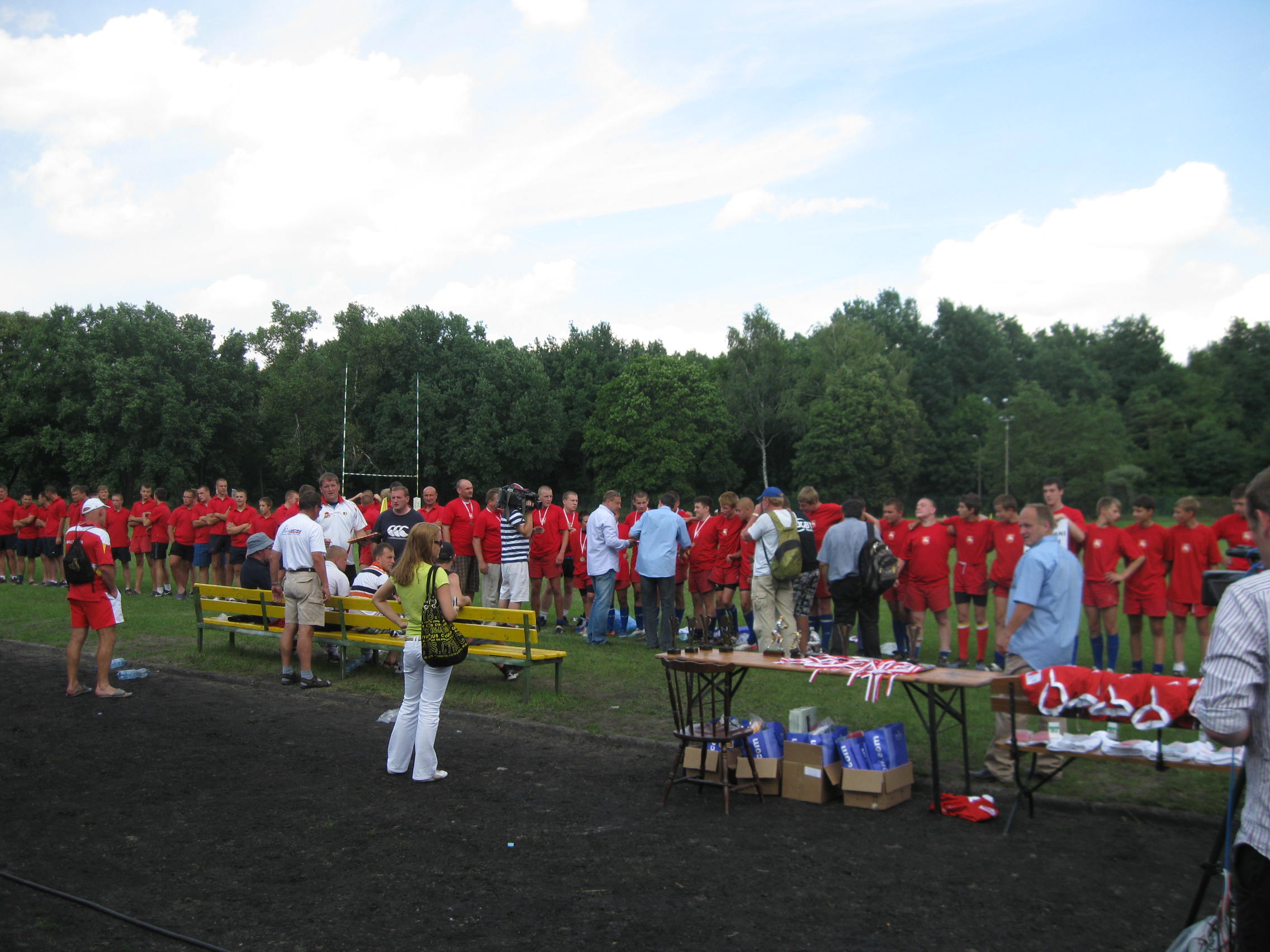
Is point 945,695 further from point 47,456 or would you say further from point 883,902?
point 47,456

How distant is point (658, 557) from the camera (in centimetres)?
1111

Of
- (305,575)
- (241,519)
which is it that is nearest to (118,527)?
(241,519)

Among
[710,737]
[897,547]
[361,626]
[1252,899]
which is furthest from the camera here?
[897,547]

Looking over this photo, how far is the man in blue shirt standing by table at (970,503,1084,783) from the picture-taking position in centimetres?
597

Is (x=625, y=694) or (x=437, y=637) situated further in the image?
(x=625, y=694)


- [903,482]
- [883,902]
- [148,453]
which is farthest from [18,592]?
[903,482]

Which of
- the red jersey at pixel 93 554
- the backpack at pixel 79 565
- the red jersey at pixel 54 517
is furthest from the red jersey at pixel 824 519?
the red jersey at pixel 54 517

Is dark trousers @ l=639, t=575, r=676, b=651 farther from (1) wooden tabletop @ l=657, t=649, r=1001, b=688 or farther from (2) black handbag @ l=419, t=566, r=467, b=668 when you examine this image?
(2) black handbag @ l=419, t=566, r=467, b=668

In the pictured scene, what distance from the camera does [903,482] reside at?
5984 cm

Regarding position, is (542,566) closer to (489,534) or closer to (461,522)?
(489,534)

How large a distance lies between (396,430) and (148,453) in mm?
12868

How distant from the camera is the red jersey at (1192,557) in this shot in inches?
366

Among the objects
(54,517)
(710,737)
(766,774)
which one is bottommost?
(766,774)

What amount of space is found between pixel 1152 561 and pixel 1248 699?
7954 mm
